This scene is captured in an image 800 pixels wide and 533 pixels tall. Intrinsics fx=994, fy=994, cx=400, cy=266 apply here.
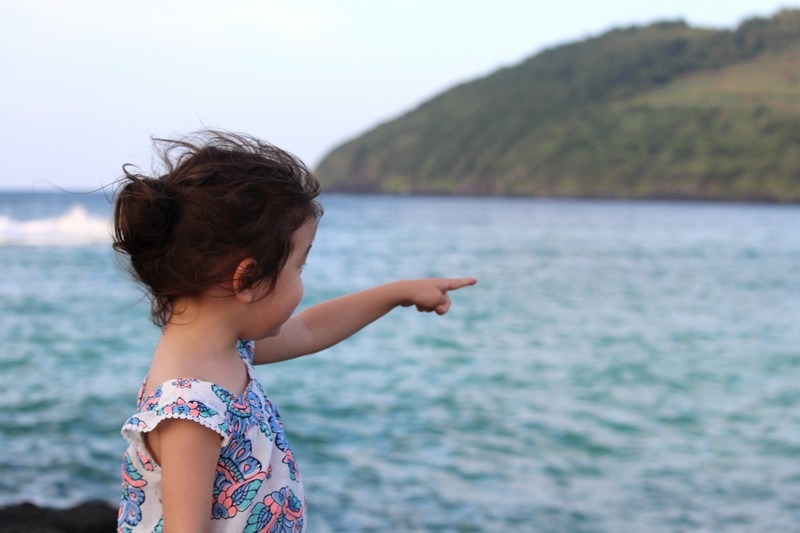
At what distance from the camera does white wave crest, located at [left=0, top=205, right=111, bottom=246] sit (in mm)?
33875

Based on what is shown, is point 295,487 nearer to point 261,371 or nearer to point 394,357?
point 261,371

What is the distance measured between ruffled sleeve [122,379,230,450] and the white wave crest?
105ft

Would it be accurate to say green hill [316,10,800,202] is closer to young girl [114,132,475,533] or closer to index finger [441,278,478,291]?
index finger [441,278,478,291]

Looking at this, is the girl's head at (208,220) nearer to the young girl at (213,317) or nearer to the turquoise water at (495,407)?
the young girl at (213,317)

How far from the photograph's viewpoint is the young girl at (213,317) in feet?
5.61

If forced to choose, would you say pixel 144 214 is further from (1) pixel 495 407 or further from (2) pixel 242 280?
(1) pixel 495 407

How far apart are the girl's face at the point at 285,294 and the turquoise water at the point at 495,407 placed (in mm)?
820

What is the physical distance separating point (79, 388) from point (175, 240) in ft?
24.9

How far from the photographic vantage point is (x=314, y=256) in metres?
30.8

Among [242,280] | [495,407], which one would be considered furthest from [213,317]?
[495,407]

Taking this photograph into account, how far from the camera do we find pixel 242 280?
5.87 ft

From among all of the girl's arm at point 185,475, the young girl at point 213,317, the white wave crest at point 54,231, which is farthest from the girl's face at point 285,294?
the white wave crest at point 54,231

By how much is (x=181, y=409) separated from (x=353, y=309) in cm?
79

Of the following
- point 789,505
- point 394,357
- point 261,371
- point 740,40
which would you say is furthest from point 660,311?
point 740,40
